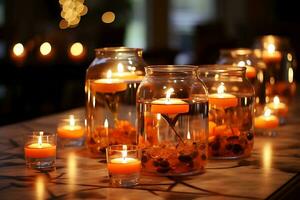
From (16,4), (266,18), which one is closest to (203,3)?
(266,18)

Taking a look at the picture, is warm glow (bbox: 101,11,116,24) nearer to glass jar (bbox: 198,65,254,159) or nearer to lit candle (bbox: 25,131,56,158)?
glass jar (bbox: 198,65,254,159)

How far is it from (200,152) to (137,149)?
0.18 metres

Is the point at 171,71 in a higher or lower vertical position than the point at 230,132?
higher

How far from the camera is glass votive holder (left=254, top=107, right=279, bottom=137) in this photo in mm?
2396

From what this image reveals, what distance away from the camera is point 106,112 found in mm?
2121

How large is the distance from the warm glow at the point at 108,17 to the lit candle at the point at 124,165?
6743 mm

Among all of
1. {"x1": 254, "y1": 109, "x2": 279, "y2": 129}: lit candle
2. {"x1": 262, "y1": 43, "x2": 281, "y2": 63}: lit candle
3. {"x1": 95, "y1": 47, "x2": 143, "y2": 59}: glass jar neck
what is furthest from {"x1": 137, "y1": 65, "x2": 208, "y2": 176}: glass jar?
{"x1": 262, "y1": 43, "x2": 281, "y2": 63}: lit candle

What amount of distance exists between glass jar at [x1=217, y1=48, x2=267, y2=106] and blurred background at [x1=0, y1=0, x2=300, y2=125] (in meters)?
1.53

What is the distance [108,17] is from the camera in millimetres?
8477

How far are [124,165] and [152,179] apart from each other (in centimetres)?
9

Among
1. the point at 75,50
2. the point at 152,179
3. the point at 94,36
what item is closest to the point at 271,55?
the point at 152,179

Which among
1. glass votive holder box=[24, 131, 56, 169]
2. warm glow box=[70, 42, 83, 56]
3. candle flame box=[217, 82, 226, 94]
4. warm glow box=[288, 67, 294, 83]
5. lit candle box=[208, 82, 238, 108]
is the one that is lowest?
glass votive holder box=[24, 131, 56, 169]

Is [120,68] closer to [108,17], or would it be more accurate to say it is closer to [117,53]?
[117,53]

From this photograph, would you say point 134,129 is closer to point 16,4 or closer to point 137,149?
point 137,149
